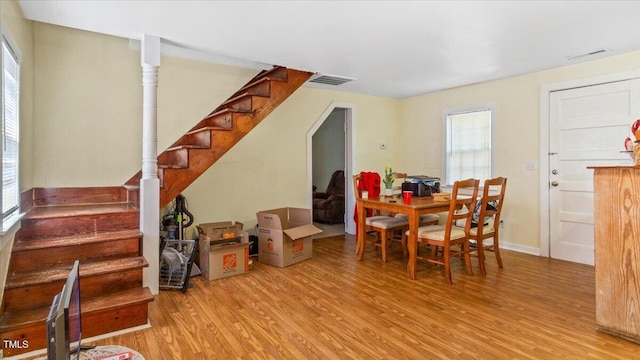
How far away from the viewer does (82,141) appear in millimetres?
3547

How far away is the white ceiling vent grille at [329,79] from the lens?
4.51m

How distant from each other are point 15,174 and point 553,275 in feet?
16.1

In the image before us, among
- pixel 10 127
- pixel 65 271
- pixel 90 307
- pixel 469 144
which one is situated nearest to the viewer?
pixel 90 307

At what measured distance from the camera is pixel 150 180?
118 inches

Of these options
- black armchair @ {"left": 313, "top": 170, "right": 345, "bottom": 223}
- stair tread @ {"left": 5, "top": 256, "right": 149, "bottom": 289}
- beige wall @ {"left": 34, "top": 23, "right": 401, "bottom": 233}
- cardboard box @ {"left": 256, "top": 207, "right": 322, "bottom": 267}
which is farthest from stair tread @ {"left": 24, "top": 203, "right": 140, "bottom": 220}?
black armchair @ {"left": 313, "top": 170, "right": 345, "bottom": 223}

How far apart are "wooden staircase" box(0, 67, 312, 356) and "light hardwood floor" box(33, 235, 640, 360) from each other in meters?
0.24

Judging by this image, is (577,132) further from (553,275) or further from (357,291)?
(357,291)

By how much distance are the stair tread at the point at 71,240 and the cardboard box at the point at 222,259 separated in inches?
29.0

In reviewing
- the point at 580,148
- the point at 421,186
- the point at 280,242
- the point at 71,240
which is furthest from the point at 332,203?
the point at 71,240

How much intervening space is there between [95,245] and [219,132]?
4.81 feet

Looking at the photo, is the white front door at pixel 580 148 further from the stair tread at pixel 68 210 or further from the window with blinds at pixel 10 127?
the window with blinds at pixel 10 127

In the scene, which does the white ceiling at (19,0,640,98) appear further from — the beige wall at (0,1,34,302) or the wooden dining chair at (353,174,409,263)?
the wooden dining chair at (353,174,409,263)

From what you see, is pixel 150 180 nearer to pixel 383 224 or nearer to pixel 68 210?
pixel 68 210

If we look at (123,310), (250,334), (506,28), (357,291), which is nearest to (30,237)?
(123,310)
